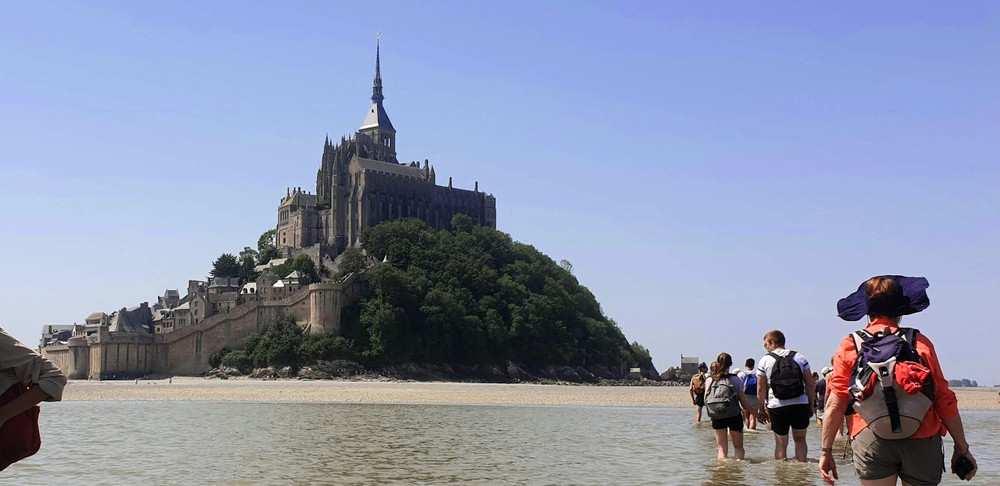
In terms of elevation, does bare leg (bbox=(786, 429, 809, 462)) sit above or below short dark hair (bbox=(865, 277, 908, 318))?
below

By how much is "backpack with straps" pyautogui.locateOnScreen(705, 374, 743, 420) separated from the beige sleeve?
946cm

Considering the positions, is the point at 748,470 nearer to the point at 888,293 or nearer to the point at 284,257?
the point at 888,293

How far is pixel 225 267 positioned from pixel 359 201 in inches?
660

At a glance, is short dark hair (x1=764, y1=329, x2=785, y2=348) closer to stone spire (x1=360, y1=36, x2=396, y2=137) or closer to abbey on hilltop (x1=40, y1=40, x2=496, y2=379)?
abbey on hilltop (x1=40, y1=40, x2=496, y2=379)

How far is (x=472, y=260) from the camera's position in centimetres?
9931

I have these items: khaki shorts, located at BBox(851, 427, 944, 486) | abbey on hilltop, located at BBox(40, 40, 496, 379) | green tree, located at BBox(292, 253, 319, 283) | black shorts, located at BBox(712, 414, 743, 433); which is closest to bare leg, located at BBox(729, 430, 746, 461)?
black shorts, located at BBox(712, 414, 743, 433)

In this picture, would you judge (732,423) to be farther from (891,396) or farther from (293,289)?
(293,289)

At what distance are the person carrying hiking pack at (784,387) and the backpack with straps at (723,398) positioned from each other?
38cm

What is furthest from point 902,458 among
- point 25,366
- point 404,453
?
point 404,453

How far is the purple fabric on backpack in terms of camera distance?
677 cm

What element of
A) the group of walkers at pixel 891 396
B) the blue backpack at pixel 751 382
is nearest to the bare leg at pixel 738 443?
the blue backpack at pixel 751 382

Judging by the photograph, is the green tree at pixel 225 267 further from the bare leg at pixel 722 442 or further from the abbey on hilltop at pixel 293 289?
the bare leg at pixel 722 442

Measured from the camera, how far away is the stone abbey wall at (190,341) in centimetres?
8075

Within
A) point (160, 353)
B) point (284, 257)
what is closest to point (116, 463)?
point (160, 353)
